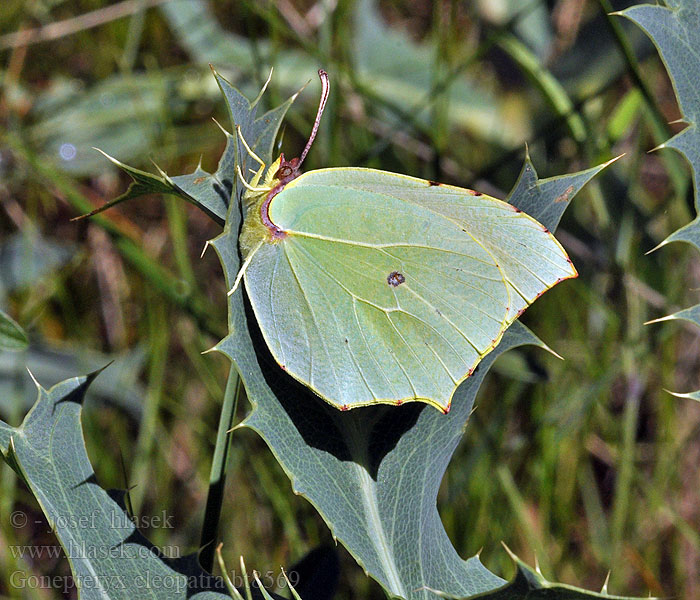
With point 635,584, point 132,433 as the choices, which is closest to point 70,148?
point 132,433

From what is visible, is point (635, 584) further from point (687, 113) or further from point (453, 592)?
point (687, 113)

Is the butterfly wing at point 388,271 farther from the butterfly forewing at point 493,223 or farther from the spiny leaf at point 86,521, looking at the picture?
the spiny leaf at point 86,521

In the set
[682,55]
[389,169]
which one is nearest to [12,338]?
[682,55]

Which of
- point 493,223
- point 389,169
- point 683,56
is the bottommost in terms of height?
point 389,169

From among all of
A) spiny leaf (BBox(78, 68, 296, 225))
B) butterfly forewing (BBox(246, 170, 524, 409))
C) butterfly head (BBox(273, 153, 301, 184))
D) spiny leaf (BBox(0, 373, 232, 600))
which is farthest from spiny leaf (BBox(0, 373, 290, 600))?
butterfly head (BBox(273, 153, 301, 184))

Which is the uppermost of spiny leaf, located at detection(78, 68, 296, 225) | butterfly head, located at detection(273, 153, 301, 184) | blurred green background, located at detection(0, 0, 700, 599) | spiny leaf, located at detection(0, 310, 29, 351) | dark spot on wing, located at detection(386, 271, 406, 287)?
spiny leaf, located at detection(78, 68, 296, 225)

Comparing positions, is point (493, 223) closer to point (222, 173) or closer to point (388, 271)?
point (388, 271)

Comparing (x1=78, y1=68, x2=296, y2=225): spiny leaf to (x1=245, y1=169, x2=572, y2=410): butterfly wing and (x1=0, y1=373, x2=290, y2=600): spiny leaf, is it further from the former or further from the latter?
(x1=0, y1=373, x2=290, y2=600): spiny leaf

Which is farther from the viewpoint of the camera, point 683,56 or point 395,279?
point 395,279
